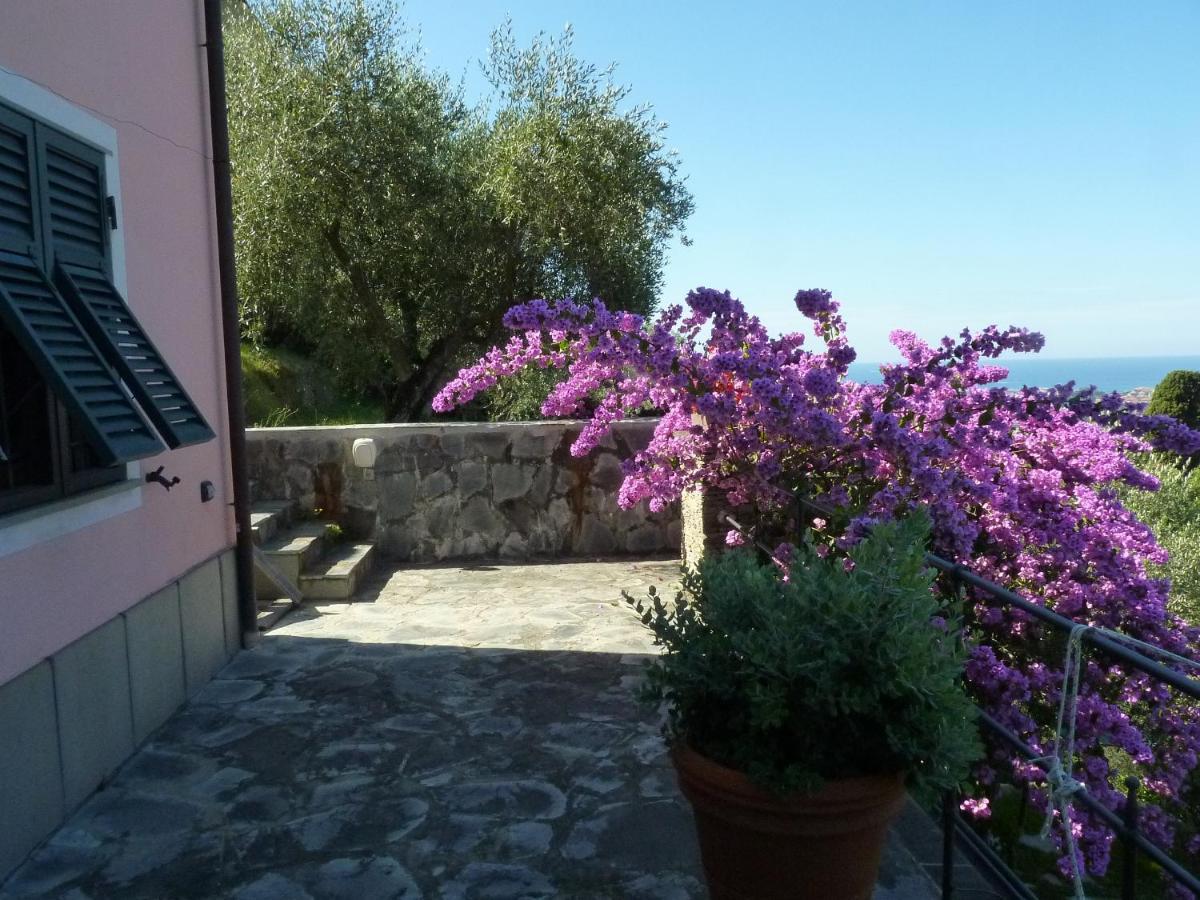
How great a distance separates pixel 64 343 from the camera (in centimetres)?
288

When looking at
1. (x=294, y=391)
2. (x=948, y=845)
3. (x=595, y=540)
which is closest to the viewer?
(x=948, y=845)

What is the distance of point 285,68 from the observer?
10.3m

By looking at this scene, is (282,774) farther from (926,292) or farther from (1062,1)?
(926,292)

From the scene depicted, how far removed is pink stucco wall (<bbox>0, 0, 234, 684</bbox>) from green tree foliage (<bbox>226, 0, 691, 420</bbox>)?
5.80 m

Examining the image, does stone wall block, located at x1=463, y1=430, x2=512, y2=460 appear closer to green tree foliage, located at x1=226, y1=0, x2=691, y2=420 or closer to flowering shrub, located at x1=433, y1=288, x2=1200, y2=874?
flowering shrub, located at x1=433, y1=288, x2=1200, y2=874

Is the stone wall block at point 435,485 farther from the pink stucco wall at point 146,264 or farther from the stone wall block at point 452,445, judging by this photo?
the pink stucco wall at point 146,264

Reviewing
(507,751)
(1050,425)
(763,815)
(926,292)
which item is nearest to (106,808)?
(507,751)

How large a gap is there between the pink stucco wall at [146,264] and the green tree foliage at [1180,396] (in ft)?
50.0

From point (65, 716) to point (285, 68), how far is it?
9.12 metres

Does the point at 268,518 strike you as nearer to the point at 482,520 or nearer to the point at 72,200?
the point at 482,520

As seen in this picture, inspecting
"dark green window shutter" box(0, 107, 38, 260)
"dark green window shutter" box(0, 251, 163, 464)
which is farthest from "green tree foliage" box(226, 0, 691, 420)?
"dark green window shutter" box(0, 251, 163, 464)

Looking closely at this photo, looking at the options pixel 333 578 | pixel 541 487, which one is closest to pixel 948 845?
pixel 333 578

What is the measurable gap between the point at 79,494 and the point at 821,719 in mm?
2831

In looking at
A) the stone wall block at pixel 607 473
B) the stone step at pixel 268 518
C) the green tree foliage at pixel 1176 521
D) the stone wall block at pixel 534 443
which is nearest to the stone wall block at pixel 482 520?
the stone wall block at pixel 534 443
